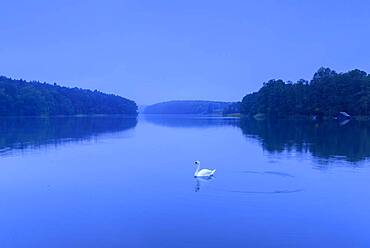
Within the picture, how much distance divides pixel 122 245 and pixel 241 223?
383 centimetres

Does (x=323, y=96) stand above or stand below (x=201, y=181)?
above

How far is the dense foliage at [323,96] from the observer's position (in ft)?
324

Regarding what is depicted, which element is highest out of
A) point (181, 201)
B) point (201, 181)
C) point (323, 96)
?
point (323, 96)

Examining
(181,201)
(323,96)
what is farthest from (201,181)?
(323,96)

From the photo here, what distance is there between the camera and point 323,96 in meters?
104

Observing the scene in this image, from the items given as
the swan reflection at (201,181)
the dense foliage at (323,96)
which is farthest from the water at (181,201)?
the dense foliage at (323,96)

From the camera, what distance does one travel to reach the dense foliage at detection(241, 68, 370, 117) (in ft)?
A: 324

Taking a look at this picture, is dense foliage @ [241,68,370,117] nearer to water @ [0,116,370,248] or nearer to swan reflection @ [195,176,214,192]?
water @ [0,116,370,248]

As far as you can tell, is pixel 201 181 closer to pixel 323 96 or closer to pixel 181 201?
pixel 181 201

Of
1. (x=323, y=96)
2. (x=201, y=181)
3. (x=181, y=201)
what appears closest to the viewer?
(x=181, y=201)

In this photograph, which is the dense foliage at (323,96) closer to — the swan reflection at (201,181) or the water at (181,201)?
the water at (181,201)

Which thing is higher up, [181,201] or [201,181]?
[201,181]

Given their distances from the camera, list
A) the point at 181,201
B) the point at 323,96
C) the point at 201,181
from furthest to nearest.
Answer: the point at 323,96 < the point at 201,181 < the point at 181,201

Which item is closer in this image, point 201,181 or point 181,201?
point 181,201
